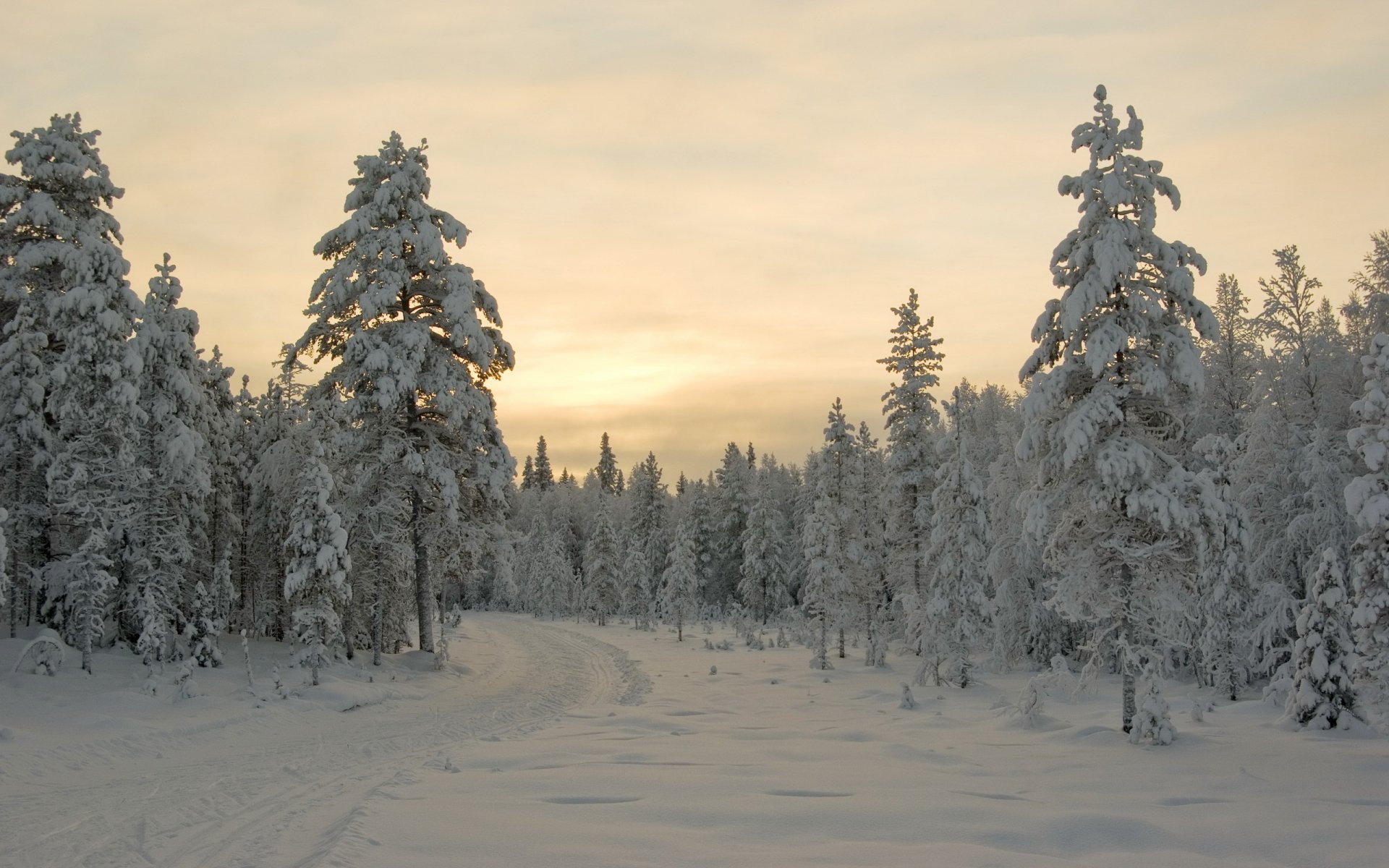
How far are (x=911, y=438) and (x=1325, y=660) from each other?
53.1ft

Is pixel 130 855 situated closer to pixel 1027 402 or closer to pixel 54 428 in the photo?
pixel 1027 402

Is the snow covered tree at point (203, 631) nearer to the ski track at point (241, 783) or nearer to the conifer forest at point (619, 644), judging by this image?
the conifer forest at point (619, 644)

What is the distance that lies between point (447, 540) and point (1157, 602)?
63.0ft

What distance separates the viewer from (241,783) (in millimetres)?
11359

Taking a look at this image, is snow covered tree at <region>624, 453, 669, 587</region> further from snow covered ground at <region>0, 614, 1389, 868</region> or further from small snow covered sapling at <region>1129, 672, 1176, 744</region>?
small snow covered sapling at <region>1129, 672, 1176, 744</region>

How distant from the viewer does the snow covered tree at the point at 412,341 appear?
23.6 m

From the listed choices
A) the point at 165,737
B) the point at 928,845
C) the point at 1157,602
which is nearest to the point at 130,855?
the point at 165,737

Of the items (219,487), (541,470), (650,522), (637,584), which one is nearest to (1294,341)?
(219,487)

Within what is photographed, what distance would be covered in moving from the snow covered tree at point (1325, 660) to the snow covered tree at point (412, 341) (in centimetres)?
2053

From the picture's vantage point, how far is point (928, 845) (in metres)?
8.75

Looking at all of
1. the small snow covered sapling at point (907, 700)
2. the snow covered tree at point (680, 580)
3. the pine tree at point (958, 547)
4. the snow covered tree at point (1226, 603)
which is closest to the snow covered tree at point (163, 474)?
the small snow covered sapling at point (907, 700)

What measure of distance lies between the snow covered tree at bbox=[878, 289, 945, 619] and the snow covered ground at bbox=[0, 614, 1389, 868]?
10.1 meters

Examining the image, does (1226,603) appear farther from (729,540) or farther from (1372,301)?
(729,540)

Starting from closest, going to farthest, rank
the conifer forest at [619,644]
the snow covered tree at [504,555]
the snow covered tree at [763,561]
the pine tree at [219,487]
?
1. the conifer forest at [619,644]
2. the pine tree at [219,487]
3. the snow covered tree at [504,555]
4. the snow covered tree at [763,561]
